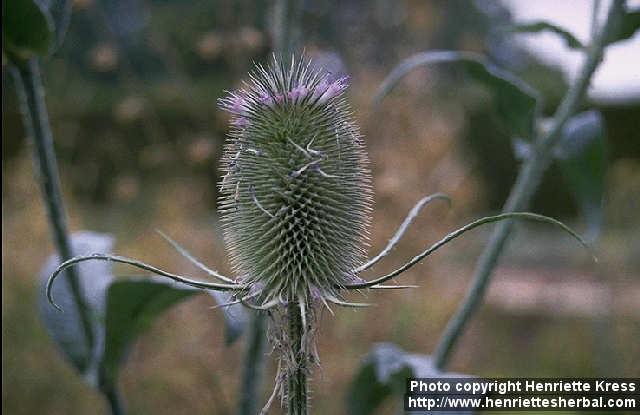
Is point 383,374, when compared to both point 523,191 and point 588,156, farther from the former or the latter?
point 588,156

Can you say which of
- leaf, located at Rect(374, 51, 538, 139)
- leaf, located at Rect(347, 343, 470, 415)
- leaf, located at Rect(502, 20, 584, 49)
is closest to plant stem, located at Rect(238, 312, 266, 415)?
leaf, located at Rect(347, 343, 470, 415)

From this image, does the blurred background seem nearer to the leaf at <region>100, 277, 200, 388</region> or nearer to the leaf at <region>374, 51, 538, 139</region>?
the leaf at <region>374, 51, 538, 139</region>

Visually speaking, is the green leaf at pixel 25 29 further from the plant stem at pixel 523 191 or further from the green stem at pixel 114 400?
the plant stem at pixel 523 191

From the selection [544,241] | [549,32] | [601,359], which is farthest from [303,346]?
[544,241]

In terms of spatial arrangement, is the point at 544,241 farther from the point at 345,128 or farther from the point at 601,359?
the point at 345,128

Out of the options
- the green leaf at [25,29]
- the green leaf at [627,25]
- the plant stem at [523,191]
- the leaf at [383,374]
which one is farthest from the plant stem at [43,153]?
the green leaf at [627,25]

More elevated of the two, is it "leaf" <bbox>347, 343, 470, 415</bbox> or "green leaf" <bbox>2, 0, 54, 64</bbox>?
"green leaf" <bbox>2, 0, 54, 64</bbox>
